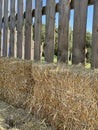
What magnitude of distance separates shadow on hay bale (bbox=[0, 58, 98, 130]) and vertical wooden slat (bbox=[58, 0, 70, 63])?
57 cm

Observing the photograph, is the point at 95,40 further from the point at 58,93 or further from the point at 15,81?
the point at 15,81

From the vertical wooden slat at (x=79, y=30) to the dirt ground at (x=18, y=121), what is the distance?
86cm

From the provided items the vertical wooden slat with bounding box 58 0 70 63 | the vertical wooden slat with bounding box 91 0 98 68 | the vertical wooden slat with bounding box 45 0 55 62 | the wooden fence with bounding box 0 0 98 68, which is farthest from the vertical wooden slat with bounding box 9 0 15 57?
the vertical wooden slat with bounding box 91 0 98 68

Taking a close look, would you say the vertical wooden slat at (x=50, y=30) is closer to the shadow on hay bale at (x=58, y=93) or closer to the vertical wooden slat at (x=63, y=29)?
the vertical wooden slat at (x=63, y=29)

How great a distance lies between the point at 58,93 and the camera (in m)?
2.85

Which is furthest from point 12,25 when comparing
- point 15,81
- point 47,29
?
point 15,81

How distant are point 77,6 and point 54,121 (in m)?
1.39

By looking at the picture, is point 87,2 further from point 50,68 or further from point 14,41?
point 14,41

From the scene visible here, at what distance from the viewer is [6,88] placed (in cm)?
411

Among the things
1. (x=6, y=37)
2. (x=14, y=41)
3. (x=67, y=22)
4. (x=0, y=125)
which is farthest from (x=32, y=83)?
(x=6, y=37)

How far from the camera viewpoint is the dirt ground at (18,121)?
3.05 metres

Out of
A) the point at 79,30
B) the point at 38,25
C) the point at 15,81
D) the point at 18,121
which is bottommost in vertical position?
the point at 18,121

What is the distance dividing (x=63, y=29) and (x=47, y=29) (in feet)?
1.34

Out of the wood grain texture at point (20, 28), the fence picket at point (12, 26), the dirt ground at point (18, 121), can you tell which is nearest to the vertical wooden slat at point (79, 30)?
the dirt ground at point (18, 121)
